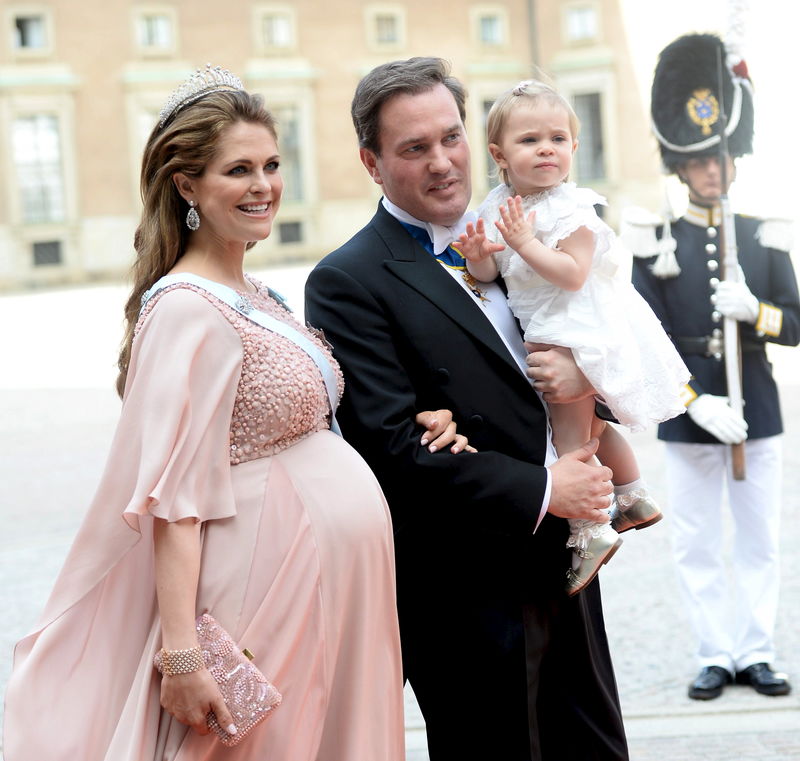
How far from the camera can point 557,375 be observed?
2.74 meters

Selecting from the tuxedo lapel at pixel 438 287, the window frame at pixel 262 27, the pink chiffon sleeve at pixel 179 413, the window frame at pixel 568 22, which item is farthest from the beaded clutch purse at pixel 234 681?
the window frame at pixel 568 22

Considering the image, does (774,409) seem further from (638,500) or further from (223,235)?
(223,235)

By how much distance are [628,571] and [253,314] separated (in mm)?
4165

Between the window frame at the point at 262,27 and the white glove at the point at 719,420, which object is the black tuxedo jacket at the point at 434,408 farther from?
the window frame at the point at 262,27

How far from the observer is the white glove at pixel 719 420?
14.8 ft

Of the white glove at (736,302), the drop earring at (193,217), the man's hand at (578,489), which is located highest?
the drop earring at (193,217)

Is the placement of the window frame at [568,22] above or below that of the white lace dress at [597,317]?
above

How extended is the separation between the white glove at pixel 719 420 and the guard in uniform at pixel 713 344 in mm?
45

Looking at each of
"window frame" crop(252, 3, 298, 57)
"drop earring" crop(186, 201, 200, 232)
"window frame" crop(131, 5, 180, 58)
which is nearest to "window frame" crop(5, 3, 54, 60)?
"window frame" crop(131, 5, 180, 58)

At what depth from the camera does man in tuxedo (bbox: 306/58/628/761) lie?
2676 mm

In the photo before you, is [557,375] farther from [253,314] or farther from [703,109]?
[703,109]

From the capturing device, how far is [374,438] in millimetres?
2650

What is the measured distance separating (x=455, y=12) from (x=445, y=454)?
1313 inches

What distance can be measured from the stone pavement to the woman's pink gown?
6.32ft
